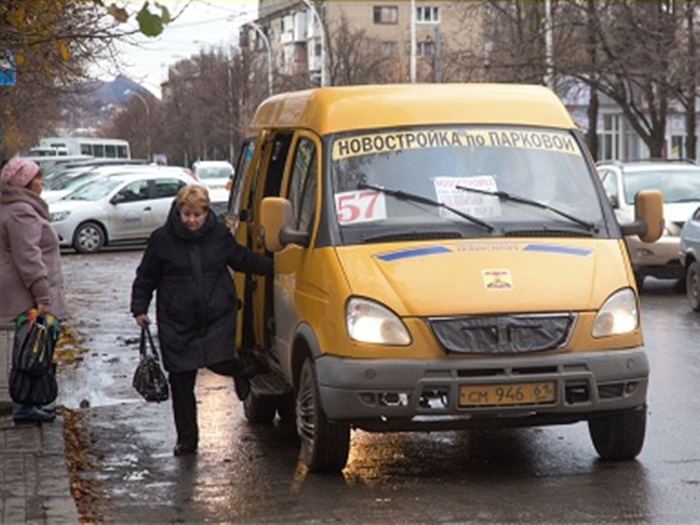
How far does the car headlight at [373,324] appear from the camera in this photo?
854cm

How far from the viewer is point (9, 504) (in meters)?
7.96

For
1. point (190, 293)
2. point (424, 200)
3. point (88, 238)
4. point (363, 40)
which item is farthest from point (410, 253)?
point (363, 40)

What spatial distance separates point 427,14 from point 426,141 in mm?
110190

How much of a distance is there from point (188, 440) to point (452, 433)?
1.70 m

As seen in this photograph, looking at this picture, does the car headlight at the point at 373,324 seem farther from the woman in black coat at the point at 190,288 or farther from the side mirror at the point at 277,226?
the woman in black coat at the point at 190,288

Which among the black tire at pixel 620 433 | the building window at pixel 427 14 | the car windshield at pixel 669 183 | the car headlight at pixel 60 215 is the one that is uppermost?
the building window at pixel 427 14

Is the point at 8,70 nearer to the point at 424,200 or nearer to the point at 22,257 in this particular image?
the point at 22,257

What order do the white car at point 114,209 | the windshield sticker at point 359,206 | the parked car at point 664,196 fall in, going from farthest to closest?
the white car at point 114,209, the parked car at point 664,196, the windshield sticker at point 359,206

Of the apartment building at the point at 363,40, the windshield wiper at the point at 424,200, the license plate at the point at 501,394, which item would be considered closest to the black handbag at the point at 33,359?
the windshield wiper at the point at 424,200

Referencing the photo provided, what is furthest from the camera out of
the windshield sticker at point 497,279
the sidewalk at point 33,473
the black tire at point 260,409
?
the black tire at point 260,409

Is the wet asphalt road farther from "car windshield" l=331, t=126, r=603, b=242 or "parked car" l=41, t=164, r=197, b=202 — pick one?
"parked car" l=41, t=164, r=197, b=202

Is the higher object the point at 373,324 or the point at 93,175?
the point at 373,324

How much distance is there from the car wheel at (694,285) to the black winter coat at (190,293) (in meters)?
9.74

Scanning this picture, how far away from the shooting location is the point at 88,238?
33625 mm
